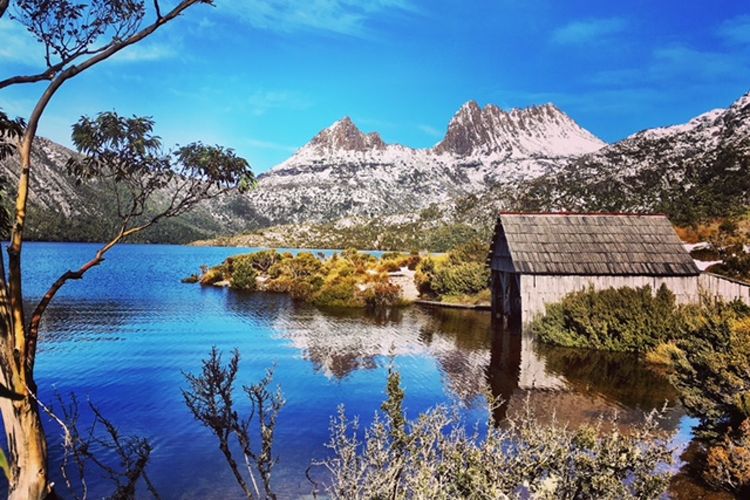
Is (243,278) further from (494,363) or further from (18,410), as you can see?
(18,410)

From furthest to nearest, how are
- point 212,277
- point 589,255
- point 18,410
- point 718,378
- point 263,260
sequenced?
point 263,260, point 212,277, point 589,255, point 718,378, point 18,410

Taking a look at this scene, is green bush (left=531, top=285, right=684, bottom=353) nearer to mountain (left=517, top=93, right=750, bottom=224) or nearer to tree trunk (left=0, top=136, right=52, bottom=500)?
tree trunk (left=0, top=136, right=52, bottom=500)

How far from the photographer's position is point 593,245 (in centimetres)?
2427

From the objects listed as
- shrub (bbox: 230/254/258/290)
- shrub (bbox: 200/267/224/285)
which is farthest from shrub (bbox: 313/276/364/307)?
shrub (bbox: 200/267/224/285)

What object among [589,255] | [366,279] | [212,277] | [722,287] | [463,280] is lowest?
[212,277]

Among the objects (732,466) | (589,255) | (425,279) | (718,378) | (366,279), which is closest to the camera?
(732,466)

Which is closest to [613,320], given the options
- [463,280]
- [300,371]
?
[300,371]

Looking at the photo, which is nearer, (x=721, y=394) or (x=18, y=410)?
(x=18, y=410)

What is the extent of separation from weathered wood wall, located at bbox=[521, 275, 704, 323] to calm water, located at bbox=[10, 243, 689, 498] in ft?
6.17

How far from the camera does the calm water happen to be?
11641 millimetres

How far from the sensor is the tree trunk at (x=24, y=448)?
Answer: 7789 millimetres

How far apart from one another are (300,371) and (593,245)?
47.6 feet

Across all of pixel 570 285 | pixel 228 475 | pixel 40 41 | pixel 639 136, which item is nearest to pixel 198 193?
pixel 40 41

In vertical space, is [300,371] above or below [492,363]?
below
